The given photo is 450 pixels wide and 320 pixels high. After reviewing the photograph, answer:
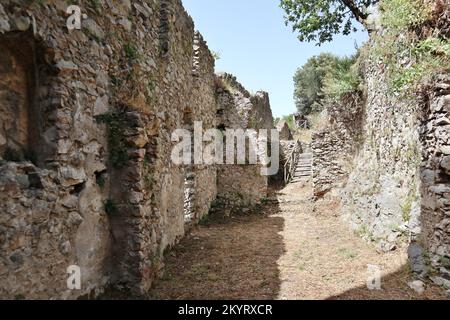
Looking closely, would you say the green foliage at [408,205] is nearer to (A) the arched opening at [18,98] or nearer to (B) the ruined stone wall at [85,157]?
(B) the ruined stone wall at [85,157]

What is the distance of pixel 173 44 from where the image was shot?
636 centimetres

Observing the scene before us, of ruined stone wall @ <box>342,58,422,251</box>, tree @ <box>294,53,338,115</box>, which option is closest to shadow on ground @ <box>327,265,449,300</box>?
ruined stone wall @ <box>342,58,422,251</box>

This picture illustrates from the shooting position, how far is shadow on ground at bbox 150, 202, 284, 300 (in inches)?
167

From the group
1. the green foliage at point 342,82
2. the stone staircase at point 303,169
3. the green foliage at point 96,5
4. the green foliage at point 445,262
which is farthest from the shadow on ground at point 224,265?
the stone staircase at point 303,169

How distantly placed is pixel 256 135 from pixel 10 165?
8.85 metres

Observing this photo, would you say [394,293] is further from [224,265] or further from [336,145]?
[336,145]

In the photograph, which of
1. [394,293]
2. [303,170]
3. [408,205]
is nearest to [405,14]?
[408,205]

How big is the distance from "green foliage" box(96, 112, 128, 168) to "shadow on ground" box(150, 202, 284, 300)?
1.71 m

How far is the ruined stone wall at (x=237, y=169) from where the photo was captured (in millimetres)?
10200

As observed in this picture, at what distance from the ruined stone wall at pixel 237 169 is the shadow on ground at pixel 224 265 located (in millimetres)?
1812

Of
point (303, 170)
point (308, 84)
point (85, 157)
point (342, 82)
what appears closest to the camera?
point (85, 157)

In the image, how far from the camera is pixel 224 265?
5.34 metres

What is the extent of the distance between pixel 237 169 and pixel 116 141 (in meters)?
6.77

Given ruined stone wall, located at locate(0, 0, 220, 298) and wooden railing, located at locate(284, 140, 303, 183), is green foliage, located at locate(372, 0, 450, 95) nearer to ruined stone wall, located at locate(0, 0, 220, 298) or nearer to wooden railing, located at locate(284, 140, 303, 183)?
ruined stone wall, located at locate(0, 0, 220, 298)
